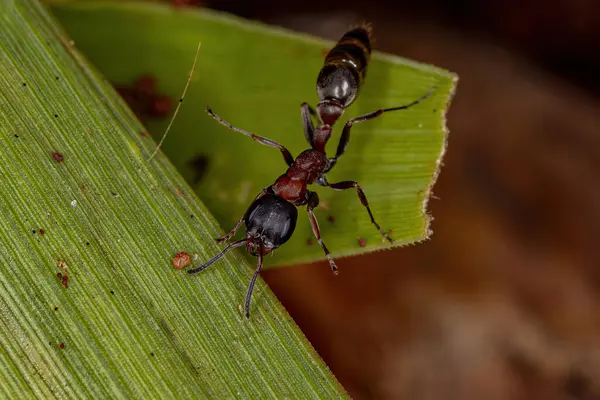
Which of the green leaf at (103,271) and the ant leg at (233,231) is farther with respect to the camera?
the ant leg at (233,231)

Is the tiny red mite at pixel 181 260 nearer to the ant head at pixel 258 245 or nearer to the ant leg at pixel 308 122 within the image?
the ant head at pixel 258 245

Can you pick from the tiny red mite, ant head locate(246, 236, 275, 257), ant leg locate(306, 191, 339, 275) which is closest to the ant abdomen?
ant leg locate(306, 191, 339, 275)

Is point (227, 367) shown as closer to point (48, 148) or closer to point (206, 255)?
point (206, 255)

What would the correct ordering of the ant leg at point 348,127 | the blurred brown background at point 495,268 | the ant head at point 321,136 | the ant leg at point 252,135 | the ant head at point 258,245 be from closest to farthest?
the ant head at point 258,245
the ant leg at point 252,135
the ant leg at point 348,127
the ant head at point 321,136
the blurred brown background at point 495,268

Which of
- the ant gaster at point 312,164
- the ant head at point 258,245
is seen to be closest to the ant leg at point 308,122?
the ant gaster at point 312,164

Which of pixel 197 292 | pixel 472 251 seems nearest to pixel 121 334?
pixel 197 292
